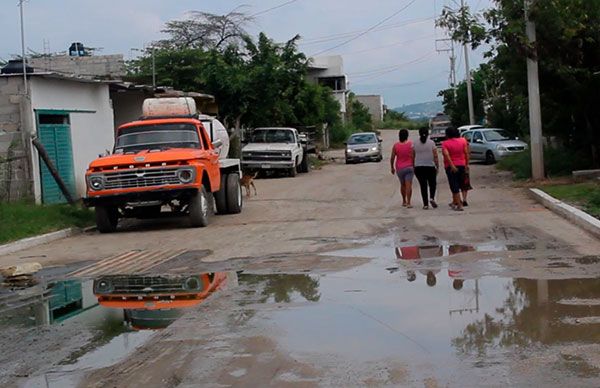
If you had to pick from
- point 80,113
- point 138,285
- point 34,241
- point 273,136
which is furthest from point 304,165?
point 138,285

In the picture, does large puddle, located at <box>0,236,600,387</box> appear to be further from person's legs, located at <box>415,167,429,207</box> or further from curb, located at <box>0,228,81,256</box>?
person's legs, located at <box>415,167,429,207</box>

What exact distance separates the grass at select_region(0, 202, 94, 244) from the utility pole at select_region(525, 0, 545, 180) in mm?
11781

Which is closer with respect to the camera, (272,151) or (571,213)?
(571,213)

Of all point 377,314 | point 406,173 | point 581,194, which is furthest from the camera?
point 406,173

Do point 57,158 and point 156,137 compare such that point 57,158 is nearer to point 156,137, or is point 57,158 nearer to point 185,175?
point 156,137

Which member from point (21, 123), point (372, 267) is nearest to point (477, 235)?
point (372, 267)

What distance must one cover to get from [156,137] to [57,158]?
15.2 feet

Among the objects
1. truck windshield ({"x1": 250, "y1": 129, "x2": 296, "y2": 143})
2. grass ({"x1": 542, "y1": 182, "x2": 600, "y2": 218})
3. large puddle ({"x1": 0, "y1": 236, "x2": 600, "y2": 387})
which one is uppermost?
truck windshield ({"x1": 250, "y1": 129, "x2": 296, "y2": 143})

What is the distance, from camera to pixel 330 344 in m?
7.00

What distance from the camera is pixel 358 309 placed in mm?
8305

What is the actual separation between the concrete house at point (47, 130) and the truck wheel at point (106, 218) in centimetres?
326

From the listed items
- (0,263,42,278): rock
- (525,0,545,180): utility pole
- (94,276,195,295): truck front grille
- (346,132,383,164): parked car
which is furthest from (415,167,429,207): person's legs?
(346,132,383,164): parked car

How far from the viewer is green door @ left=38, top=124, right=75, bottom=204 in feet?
67.4

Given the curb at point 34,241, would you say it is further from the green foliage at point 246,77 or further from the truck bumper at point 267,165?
the green foliage at point 246,77
